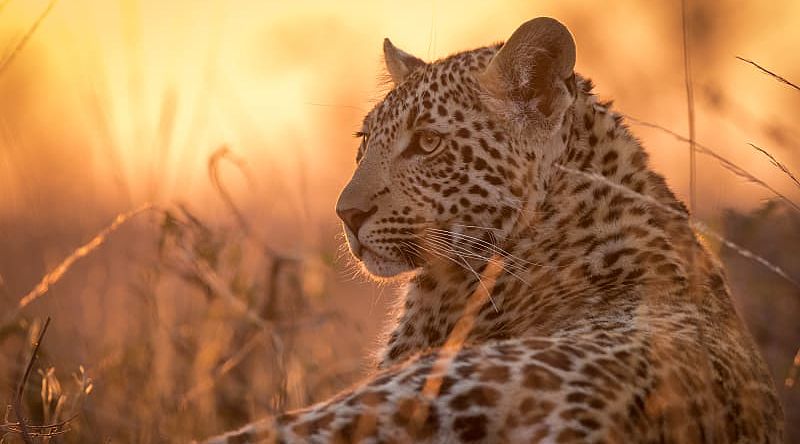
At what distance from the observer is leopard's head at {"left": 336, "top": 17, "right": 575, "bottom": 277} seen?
550cm

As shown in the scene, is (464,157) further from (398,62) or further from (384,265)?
(398,62)

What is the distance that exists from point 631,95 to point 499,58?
417 cm

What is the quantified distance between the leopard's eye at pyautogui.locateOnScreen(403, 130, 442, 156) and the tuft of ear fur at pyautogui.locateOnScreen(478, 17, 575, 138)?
0.29 meters

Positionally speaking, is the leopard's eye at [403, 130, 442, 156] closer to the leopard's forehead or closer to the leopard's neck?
the leopard's forehead

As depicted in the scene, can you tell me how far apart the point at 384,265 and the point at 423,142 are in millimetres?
561

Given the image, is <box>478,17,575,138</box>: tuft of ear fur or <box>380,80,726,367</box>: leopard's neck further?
<box>478,17,575,138</box>: tuft of ear fur

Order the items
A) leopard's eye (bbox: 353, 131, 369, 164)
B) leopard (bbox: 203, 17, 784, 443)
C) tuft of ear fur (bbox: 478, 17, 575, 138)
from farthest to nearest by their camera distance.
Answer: leopard's eye (bbox: 353, 131, 369, 164) < tuft of ear fur (bbox: 478, 17, 575, 138) < leopard (bbox: 203, 17, 784, 443)

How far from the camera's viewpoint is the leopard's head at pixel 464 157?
550cm

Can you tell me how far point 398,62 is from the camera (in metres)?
6.60

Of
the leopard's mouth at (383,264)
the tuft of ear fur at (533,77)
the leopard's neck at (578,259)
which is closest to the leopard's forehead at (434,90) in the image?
the tuft of ear fur at (533,77)

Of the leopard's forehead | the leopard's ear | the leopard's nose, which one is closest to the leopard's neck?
the leopard's nose

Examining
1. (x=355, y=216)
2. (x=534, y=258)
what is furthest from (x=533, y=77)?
(x=355, y=216)

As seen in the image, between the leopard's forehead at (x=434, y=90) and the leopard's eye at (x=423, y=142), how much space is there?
2.9 inches

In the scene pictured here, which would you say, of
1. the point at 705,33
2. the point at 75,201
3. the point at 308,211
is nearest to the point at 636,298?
the point at 308,211
